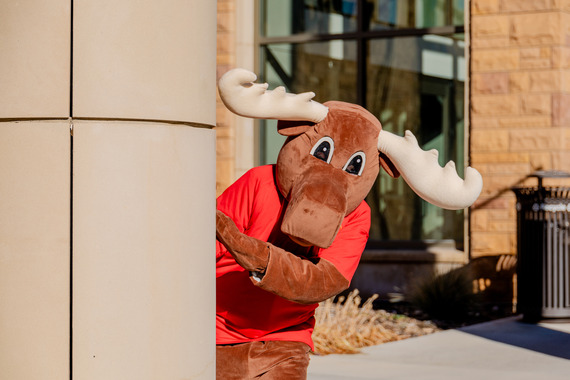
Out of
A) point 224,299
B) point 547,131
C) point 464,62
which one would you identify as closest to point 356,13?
point 464,62

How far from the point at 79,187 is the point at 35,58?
1.12 feet

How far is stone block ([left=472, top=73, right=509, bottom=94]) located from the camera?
997cm

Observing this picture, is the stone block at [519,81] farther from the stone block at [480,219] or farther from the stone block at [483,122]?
the stone block at [480,219]

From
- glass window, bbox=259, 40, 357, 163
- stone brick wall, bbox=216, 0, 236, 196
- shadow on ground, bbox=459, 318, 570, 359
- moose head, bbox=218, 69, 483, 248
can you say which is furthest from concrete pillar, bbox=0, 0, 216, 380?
glass window, bbox=259, 40, 357, 163

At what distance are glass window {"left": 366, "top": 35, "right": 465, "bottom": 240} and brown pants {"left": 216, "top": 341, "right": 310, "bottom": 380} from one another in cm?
767

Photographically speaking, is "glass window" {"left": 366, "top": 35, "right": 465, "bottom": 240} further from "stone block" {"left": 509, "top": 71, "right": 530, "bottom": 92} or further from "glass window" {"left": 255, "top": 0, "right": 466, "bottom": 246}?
"stone block" {"left": 509, "top": 71, "right": 530, "bottom": 92}

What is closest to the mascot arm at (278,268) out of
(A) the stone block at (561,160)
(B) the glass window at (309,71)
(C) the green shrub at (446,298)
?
(C) the green shrub at (446,298)

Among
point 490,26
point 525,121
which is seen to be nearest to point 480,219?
point 525,121

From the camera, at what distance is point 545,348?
7.66m

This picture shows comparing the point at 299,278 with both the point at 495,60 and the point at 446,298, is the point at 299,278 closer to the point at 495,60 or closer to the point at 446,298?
the point at 446,298

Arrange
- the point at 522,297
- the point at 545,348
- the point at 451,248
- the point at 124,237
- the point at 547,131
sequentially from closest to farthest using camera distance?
the point at 124,237, the point at 545,348, the point at 522,297, the point at 547,131, the point at 451,248

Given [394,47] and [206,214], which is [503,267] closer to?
[394,47]

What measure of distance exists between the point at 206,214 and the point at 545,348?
215 inches

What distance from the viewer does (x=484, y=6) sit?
10.0 meters
